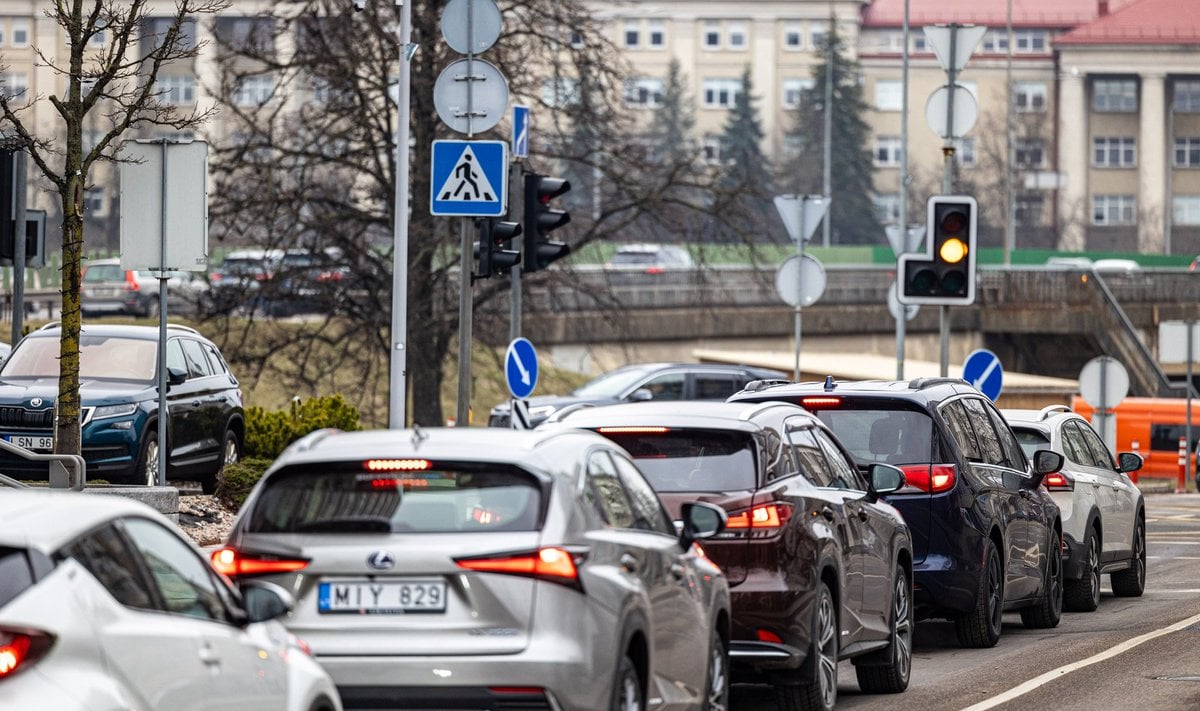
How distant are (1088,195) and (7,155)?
108 meters

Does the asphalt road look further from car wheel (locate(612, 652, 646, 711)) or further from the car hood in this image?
the car hood

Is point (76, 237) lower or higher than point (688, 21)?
lower

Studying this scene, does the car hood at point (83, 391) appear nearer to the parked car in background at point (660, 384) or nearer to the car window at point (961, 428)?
the car window at point (961, 428)

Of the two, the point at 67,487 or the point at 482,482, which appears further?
the point at 67,487

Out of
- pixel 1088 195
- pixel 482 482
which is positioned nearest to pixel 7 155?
pixel 482 482

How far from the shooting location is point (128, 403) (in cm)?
1920

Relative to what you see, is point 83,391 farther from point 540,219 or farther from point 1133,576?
point 1133,576

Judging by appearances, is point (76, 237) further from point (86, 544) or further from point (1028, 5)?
point (1028, 5)

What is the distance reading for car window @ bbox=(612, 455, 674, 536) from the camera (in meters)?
8.54

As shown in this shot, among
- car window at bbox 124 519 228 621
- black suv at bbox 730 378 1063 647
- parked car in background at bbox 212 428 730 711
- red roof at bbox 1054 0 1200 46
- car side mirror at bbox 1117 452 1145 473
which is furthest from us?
red roof at bbox 1054 0 1200 46

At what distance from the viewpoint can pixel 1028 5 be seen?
4961 inches

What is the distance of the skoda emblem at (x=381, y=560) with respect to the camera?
7242 millimetres

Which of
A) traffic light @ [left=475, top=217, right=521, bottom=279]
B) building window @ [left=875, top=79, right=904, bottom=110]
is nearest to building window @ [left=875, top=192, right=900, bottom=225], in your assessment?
building window @ [left=875, top=79, right=904, bottom=110]

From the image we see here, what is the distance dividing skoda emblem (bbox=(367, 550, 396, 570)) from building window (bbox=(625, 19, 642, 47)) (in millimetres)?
120694
